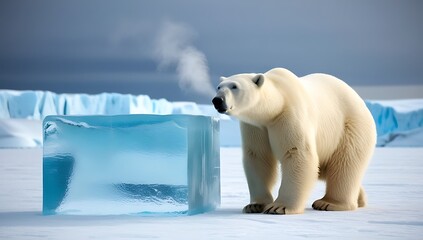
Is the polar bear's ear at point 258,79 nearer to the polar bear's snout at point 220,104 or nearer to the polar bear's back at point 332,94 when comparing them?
the polar bear's snout at point 220,104

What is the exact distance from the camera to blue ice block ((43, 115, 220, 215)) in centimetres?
377

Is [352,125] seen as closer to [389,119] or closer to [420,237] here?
[420,237]

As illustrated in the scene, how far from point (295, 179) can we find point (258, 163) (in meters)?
0.33

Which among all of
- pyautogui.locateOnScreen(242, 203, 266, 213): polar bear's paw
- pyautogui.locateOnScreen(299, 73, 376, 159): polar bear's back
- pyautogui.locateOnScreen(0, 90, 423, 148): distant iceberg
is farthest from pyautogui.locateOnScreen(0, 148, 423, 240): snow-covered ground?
pyautogui.locateOnScreen(0, 90, 423, 148): distant iceberg

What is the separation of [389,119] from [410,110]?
438 cm

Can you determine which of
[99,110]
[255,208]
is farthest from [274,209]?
[99,110]

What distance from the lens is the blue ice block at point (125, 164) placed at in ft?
12.4

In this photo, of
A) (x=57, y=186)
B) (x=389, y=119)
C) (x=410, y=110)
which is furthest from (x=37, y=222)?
(x=410, y=110)

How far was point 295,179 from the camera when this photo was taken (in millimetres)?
3799

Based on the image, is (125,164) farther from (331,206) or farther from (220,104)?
(331,206)

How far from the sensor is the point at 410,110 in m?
40.1

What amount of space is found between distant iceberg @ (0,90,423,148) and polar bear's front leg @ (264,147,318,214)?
31.2m

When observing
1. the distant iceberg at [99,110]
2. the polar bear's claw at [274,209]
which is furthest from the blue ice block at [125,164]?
the distant iceberg at [99,110]

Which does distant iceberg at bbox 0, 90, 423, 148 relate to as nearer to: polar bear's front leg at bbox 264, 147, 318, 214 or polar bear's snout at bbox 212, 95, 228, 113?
polar bear's front leg at bbox 264, 147, 318, 214
